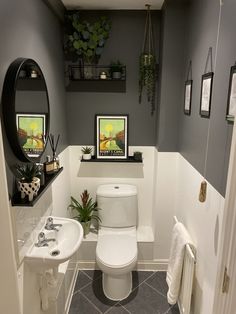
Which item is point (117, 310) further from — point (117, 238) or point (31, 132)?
point (31, 132)

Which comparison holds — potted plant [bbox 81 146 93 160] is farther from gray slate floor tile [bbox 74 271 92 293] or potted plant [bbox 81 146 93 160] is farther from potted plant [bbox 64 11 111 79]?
gray slate floor tile [bbox 74 271 92 293]

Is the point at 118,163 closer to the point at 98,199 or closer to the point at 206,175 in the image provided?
the point at 98,199

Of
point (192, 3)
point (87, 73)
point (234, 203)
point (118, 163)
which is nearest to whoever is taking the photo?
point (234, 203)

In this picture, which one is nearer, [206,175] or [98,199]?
[206,175]

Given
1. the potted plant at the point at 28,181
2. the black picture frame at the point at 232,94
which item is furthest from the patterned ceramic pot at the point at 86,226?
the black picture frame at the point at 232,94

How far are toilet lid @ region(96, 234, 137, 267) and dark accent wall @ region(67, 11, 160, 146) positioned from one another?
96 cm

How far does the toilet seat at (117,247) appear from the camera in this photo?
6.38ft

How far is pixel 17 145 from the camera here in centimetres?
125

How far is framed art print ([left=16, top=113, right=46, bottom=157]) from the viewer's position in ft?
4.29

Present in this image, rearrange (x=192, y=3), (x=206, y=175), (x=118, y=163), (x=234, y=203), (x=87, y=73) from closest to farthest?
(x=234, y=203), (x=206, y=175), (x=192, y=3), (x=87, y=73), (x=118, y=163)

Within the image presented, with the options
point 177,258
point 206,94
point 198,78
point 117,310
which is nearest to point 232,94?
point 206,94

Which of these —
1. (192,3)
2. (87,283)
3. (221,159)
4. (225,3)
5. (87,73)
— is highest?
(192,3)

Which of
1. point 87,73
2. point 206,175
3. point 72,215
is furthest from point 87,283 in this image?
point 87,73

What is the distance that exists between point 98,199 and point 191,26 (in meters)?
1.70
